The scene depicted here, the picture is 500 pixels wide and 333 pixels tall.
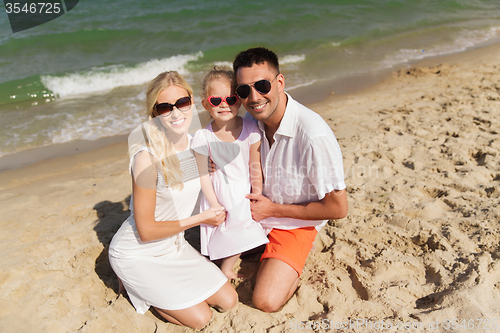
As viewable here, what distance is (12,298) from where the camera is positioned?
2.72 m

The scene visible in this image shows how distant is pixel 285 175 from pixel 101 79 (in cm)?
717

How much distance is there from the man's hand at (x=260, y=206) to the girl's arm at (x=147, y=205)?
1.78 ft

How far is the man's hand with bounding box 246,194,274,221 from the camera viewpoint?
2.90 m

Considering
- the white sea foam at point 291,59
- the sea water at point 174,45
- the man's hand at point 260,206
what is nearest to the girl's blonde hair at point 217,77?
the man's hand at point 260,206

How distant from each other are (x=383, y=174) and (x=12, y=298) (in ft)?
12.6

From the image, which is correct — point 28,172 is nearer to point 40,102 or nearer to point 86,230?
point 86,230

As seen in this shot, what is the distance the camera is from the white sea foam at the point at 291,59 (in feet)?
31.3

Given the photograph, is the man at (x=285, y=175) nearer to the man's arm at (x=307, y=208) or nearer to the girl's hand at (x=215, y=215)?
the man's arm at (x=307, y=208)

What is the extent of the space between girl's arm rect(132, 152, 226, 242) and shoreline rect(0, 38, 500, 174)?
359 centimetres

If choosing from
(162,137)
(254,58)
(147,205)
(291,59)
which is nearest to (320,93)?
(291,59)

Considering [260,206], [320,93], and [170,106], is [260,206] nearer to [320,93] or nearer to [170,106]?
[170,106]

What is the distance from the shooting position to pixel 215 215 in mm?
2805

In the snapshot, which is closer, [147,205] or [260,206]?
[147,205]

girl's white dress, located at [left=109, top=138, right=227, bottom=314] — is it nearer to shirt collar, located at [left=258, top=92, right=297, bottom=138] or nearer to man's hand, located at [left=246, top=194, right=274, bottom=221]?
man's hand, located at [left=246, top=194, right=274, bottom=221]
